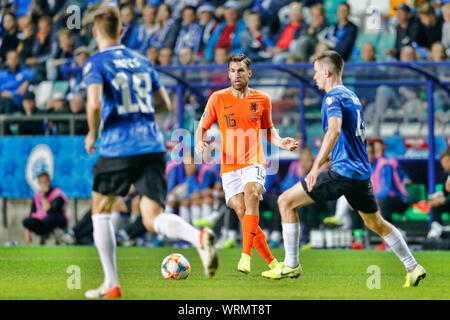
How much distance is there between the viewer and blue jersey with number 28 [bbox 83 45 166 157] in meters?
7.59

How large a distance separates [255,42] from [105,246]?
12.7 metres

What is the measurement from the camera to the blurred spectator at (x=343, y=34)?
725 inches

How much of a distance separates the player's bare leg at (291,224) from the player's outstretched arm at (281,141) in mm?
368

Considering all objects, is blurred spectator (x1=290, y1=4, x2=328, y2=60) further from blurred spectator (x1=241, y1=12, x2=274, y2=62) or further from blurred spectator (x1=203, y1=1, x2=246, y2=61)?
blurred spectator (x1=203, y1=1, x2=246, y2=61)

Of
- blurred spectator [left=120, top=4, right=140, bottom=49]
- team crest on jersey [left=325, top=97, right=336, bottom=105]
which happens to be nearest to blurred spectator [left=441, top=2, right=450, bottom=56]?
blurred spectator [left=120, top=4, right=140, bottom=49]

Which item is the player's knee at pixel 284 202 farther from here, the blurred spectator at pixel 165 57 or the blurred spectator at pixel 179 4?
the blurred spectator at pixel 179 4

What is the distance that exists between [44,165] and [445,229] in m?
7.65

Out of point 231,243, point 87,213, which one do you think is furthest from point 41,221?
point 231,243

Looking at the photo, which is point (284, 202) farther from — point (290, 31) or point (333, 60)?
point (290, 31)

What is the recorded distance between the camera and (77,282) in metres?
8.99

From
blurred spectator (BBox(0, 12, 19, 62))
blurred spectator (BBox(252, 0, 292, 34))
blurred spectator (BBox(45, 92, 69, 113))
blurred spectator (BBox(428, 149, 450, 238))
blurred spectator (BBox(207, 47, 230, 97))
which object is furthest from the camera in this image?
blurred spectator (BBox(0, 12, 19, 62))

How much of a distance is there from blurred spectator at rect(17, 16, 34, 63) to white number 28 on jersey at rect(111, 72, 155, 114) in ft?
49.7

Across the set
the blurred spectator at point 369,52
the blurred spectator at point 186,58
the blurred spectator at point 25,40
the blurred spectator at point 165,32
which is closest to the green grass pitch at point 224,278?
the blurred spectator at point 369,52

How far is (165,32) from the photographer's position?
21.2m
